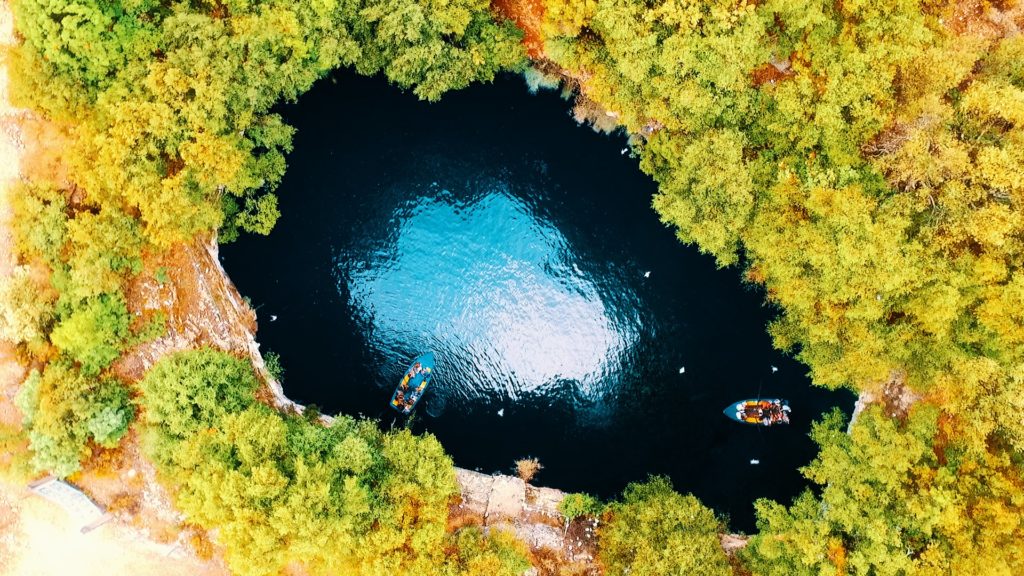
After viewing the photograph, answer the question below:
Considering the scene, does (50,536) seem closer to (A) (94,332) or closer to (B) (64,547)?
(B) (64,547)

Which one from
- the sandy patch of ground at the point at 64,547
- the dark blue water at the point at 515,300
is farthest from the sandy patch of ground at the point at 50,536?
the dark blue water at the point at 515,300

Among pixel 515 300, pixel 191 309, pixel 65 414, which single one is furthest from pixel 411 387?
pixel 65 414

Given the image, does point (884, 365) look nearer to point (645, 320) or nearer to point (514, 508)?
point (645, 320)

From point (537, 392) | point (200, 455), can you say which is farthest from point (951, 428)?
point (200, 455)

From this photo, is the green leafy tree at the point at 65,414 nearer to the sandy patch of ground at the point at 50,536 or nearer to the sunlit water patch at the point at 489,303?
the sandy patch of ground at the point at 50,536

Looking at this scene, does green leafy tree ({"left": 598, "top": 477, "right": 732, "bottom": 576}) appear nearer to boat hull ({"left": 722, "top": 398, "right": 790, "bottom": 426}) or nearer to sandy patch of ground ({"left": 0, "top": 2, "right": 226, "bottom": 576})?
boat hull ({"left": 722, "top": 398, "right": 790, "bottom": 426})

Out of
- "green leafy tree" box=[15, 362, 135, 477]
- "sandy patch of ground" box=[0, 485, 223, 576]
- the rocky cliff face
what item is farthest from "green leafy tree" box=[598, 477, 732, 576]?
"green leafy tree" box=[15, 362, 135, 477]
